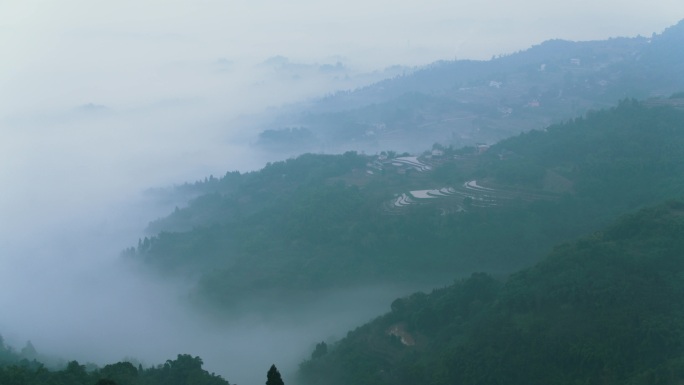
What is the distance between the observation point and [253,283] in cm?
3438

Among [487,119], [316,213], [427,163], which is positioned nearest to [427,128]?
[487,119]

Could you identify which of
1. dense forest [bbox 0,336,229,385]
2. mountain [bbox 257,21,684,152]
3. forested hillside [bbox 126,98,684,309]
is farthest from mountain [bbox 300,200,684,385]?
mountain [bbox 257,21,684,152]

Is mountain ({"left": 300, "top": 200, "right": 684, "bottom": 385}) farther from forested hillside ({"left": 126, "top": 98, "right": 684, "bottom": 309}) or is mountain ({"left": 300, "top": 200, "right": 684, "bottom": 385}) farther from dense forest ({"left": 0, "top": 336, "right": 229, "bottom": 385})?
forested hillside ({"left": 126, "top": 98, "right": 684, "bottom": 309})

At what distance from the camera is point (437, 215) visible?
3566 cm

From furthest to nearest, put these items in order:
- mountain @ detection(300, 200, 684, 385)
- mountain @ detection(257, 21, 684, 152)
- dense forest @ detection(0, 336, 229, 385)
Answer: mountain @ detection(257, 21, 684, 152) < mountain @ detection(300, 200, 684, 385) < dense forest @ detection(0, 336, 229, 385)

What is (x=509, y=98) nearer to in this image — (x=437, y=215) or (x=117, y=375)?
(x=437, y=215)

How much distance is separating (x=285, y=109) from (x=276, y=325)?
2926 inches

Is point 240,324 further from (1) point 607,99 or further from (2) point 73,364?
(1) point 607,99

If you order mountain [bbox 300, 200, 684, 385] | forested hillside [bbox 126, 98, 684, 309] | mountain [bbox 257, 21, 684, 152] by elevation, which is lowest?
mountain [bbox 300, 200, 684, 385]

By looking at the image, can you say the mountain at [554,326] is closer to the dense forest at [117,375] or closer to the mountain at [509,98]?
the dense forest at [117,375]

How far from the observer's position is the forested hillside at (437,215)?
33031mm

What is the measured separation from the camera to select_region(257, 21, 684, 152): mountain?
62500 millimetres

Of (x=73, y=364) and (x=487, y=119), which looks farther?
(x=487, y=119)

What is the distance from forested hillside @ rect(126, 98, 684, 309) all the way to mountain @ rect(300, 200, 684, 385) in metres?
6.30
